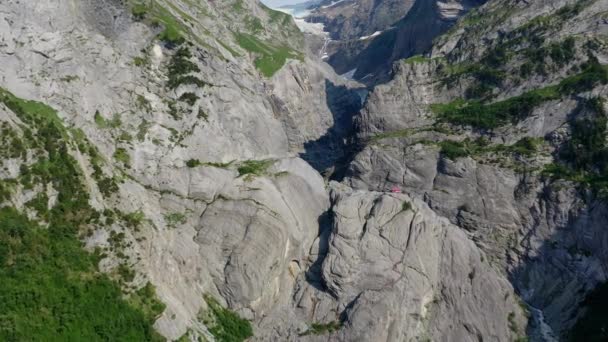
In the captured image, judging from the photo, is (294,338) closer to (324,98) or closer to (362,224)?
(362,224)

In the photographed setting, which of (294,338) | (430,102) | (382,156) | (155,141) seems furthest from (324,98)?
(294,338)

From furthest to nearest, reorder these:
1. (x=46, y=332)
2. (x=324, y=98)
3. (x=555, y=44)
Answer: (x=324, y=98), (x=555, y=44), (x=46, y=332)

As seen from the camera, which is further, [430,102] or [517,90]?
[430,102]

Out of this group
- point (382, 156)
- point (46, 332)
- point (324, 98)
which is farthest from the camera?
point (324, 98)

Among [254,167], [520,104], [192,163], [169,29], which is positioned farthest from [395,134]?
[169,29]

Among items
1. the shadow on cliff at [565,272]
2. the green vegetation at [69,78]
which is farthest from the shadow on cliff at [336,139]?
the green vegetation at [69,78]

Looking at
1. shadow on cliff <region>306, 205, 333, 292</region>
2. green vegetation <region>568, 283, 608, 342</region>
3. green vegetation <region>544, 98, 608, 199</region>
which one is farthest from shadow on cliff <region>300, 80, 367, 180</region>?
green vegetation <region>568, 283, 608, 342</region>

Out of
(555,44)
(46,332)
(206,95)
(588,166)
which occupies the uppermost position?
(555,44)
